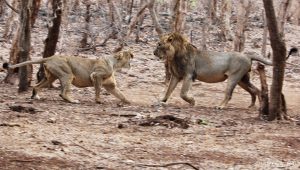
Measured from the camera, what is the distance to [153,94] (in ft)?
51.5

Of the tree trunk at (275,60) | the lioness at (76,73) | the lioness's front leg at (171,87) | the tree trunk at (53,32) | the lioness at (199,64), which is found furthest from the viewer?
the tree trunk at (53,32)

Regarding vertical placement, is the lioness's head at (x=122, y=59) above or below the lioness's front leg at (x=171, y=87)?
above

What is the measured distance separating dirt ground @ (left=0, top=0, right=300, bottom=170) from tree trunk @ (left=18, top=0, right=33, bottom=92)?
29 centimetres

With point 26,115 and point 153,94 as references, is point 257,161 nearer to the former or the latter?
point 26,115

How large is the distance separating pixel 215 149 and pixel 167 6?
26.1 m

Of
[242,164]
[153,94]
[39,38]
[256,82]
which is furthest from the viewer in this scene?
[39,38]

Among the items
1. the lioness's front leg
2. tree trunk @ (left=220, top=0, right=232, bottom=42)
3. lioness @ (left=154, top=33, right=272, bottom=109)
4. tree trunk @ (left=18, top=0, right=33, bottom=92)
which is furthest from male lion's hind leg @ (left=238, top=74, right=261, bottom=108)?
tree trunk @ (left=220, top=0, right=232, bottom=42)

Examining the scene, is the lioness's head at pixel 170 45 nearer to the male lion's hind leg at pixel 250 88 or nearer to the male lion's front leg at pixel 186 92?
the male lion's front leg at pixel 186 92

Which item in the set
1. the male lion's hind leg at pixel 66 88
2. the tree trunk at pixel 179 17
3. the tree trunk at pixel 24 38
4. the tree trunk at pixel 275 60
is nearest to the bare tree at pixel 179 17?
the tree trunk at pixel 179 17

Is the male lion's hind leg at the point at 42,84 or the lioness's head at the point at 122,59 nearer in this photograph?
the male lion's hind leg at the point at 42,84

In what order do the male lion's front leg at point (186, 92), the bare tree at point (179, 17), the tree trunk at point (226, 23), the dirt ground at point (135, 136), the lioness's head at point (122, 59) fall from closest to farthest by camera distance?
1. the dirt ground at point (135, 136)
2. the male lion's front leg at point (186, 92)
3. the lioness's head at point (122, 59)
4. the bare tree at point (179, 17)
5. the tree trunk at point (226, 23)

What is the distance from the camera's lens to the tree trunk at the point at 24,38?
43.8 ft

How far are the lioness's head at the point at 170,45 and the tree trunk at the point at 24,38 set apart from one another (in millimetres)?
2457

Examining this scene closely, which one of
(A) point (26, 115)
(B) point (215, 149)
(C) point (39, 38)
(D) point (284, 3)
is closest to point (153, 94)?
(D) point (284, 3)
